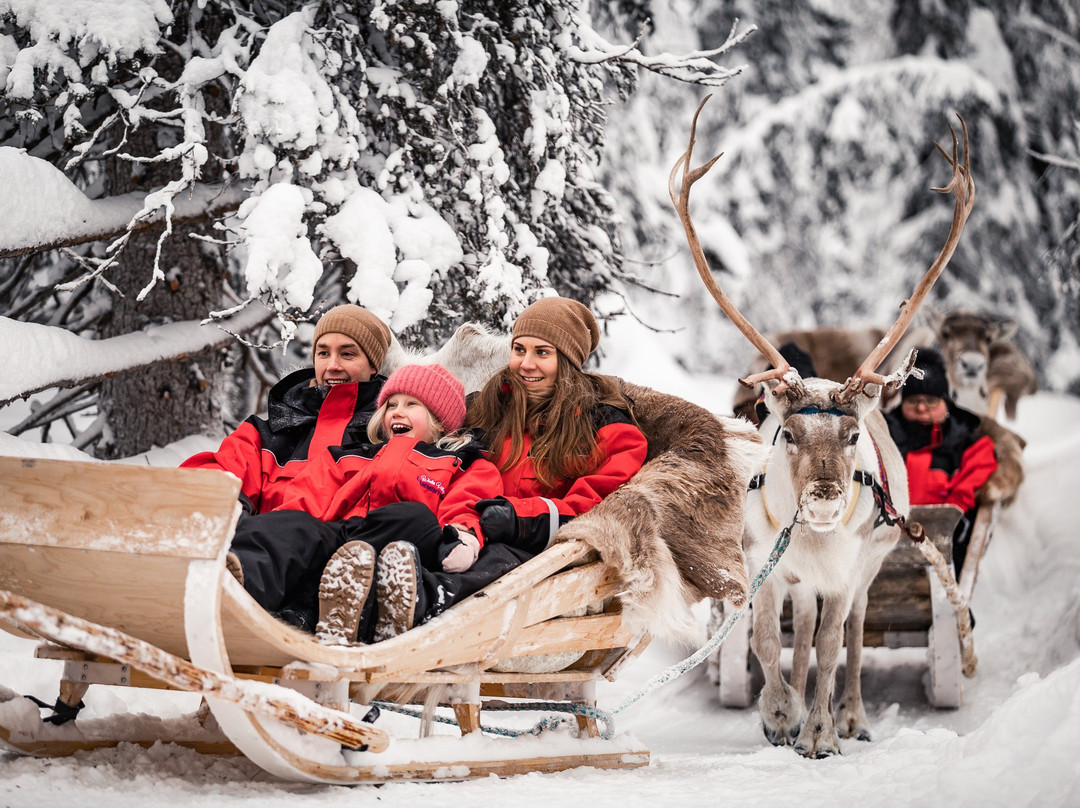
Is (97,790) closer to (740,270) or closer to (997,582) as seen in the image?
(997,582)

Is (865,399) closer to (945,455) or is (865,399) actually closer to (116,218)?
(945,455)

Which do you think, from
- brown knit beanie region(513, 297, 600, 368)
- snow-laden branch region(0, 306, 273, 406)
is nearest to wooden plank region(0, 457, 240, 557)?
brown knit beanie region(513, 297, 600, 368)

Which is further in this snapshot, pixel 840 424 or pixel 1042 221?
pixel 1042 221

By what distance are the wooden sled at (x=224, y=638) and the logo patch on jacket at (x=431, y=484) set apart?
0.45m

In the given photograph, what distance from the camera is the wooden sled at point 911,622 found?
18.0ft

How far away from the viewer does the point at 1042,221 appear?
14625 mm

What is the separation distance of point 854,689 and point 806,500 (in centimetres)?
175

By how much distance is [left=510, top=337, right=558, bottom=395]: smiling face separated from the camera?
12.5 ft

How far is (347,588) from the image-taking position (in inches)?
104

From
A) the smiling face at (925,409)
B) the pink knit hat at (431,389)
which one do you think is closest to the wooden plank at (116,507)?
the pink knit hat at (431,389)

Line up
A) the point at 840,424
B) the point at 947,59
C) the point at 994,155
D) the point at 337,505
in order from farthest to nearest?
the point at 947,59
the point at 994,155
the point at 840,424
the point at 337,505

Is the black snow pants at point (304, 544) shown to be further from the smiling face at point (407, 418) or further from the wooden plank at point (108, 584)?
the smiling face at point (407, 418)

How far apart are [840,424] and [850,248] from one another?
40.5ft

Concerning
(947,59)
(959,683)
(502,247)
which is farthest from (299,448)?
(947,59)
